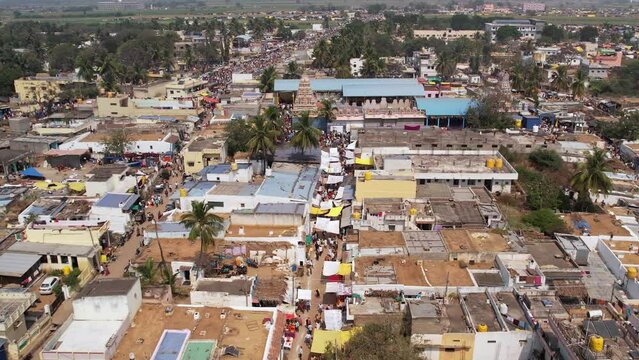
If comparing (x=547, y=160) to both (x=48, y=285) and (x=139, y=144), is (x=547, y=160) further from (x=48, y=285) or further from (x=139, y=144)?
(x=48, y=285)

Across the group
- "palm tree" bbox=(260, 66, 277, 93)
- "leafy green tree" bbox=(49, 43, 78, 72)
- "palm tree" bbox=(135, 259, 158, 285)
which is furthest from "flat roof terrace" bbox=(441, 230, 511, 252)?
"leafy green tree" bbox=(49, 43, 78, 72)

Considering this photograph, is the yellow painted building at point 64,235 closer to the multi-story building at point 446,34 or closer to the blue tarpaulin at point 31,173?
the blue tarpaulin at point 31,173

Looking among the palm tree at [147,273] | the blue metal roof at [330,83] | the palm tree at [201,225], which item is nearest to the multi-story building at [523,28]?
the blue metal roof at [330,83]

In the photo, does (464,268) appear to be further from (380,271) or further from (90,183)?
(90,183)

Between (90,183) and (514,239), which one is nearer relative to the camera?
(514,239)

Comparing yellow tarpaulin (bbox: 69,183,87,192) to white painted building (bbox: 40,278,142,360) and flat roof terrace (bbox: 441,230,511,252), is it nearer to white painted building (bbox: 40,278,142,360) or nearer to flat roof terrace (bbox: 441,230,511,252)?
white painted building (bbox: 40,278,142,360)

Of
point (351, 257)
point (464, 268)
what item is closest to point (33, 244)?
point (351, 257)
